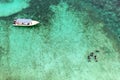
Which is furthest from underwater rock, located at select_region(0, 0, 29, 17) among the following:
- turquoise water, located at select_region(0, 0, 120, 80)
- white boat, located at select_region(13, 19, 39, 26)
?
white boat, located at select_region(13, 19, 39, 26)

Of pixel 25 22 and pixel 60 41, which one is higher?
pixel 25 22

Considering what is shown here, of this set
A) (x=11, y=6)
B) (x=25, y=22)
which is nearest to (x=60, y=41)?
(x=25, y=22)

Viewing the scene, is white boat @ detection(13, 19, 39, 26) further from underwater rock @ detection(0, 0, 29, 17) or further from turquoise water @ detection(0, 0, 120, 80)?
underwater rock @ detection(0, 0, 29, 17)

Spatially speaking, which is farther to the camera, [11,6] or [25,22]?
[11,6]

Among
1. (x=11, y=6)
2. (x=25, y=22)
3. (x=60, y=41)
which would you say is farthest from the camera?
(x=11, y=6)

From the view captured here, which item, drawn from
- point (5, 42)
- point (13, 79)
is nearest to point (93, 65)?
point (13, 79)

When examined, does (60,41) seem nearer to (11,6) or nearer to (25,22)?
(25,22)

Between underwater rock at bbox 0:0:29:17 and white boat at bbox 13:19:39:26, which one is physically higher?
underwater rock at bbox 0:0:29:17

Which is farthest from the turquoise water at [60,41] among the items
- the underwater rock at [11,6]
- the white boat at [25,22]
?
the white boat at [25,22]

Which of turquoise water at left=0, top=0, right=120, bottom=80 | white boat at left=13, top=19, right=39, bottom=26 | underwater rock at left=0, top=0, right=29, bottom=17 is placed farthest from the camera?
underwater rock at left=0, top=0, right=29, bottom=17

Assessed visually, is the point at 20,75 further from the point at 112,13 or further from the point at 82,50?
the point at 112,13
